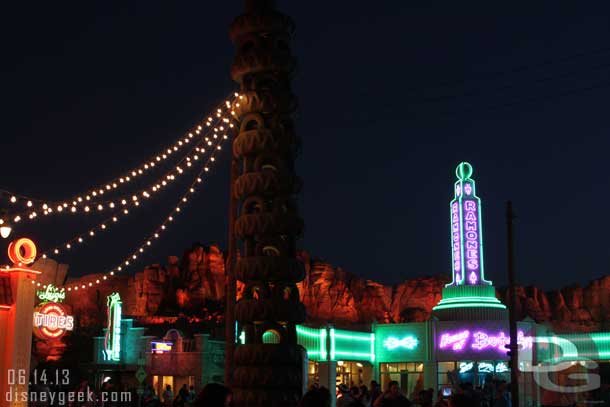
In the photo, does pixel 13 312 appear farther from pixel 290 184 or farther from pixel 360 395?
pixel 360 395

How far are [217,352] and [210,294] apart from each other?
3249 cm

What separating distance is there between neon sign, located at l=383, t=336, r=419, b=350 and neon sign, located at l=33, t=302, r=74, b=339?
77.2ft

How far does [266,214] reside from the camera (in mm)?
18516

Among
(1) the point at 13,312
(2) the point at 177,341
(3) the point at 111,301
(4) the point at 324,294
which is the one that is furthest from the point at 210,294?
(1) the point at 13,312

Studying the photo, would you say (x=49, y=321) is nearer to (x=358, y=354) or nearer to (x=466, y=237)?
(x=358, y=354)

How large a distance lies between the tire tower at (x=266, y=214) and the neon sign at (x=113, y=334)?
1235 inches

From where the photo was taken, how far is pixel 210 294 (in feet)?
244

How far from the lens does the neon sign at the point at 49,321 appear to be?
82.7 ft

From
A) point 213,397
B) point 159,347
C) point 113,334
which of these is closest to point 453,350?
point 159,347

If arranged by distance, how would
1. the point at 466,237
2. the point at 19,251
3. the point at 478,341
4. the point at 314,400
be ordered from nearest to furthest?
the point at 314,400 → the point at 19,251 → the point at 478,341 → the point at 466,237

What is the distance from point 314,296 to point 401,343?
3035 cm

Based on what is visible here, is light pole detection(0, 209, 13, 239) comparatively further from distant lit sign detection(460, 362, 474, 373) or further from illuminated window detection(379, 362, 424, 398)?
distant lit sign detection(460, 362, 474, 373)

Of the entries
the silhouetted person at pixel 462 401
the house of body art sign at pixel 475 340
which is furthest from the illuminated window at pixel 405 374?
the silhouetted person at pixel 462 401

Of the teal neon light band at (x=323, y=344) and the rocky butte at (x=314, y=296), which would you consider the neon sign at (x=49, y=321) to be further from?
the rocky butte at (x=314, y=296)
